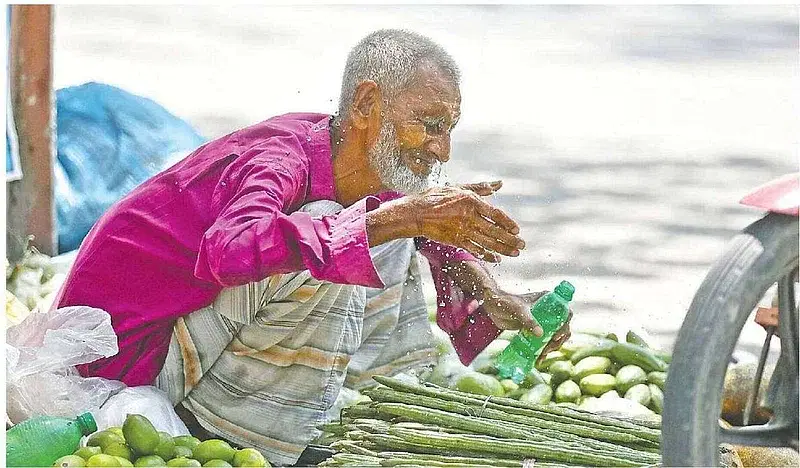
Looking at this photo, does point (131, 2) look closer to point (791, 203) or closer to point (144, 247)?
point (144, 247)

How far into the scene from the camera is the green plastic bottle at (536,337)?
3365 mm

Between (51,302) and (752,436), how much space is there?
6.86 ft

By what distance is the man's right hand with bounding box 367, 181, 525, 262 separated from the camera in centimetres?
308

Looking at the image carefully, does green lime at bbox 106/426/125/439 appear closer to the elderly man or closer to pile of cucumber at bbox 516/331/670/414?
the elderly man

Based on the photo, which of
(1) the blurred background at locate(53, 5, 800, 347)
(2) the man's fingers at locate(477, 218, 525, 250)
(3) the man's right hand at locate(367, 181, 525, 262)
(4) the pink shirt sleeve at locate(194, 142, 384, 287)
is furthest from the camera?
(1) the blurred background at locate(53, 5, 800, 347)

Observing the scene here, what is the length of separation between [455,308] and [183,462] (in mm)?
913

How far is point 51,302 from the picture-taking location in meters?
3.53

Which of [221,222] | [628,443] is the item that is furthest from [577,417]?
[221,222]

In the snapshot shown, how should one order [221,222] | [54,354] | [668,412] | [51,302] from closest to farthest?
1. [668,412]
2. [221,222]
3. [54,354]
4. [51,302]

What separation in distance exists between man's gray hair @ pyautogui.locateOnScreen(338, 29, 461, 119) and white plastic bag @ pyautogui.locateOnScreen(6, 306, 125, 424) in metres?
0.98

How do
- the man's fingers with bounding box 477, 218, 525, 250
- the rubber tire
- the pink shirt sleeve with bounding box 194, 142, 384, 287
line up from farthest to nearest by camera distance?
the man's fingers with bounding box 477, 218, 525, 250 < the pink shirt sleeve with bounding box 194, 142, 384, 287 < the rubber tire

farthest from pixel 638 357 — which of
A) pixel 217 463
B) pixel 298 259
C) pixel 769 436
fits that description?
pixel 217 463

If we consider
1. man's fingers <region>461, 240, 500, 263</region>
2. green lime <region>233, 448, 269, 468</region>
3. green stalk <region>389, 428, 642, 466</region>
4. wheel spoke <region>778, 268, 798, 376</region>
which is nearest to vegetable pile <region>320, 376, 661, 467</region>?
green stalk <region>389, 428, 642, 466</region>

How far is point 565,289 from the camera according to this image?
3367 millimetres
